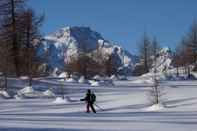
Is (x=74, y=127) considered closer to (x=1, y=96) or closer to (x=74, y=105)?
(x=74, y=105)

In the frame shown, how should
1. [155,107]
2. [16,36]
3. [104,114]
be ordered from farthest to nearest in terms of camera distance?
1. [16,36]
2. [155,107]
3. [104,114]

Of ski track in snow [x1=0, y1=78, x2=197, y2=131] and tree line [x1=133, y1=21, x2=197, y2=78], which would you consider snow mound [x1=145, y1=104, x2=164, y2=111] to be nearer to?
ski track in snow [x1=0, y1=78, x2=197, y2=131]

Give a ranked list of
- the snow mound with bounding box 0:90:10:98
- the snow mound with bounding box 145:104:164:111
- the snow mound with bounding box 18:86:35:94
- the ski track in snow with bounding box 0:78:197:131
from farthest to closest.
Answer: the snow mound with bounding box 18:86:35:94
the snow mound with bounding box 0:90:10:98
the snow mound with bounding box 145:104:164:111
the ski track in snow with bounding box 0:78:197:131

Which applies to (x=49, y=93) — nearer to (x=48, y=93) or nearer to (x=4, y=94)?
(x=48, y=93)

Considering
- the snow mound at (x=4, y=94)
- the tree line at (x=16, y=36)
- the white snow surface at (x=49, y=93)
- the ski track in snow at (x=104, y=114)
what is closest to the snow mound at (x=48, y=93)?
the white snow surface at (x=49, y=93)

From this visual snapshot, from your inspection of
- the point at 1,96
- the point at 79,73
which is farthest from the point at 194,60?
the point at 1,96

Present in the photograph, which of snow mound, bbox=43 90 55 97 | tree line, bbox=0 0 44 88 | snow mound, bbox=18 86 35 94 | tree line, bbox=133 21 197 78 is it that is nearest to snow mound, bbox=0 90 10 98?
snow mound, bbox=18 86 35 94

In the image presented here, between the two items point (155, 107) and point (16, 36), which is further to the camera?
point (16, 36)

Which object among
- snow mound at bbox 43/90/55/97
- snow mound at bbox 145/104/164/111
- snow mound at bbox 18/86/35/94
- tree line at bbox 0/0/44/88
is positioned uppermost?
tree line at bbox 0/0/44/88

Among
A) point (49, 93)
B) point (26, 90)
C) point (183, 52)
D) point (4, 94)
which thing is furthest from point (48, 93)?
point (183, 52)

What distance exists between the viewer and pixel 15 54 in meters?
58.7

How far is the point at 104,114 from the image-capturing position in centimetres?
2847

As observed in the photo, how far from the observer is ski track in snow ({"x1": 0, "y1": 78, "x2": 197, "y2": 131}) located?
2067cm

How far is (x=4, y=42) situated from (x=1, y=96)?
17491 millimetres
